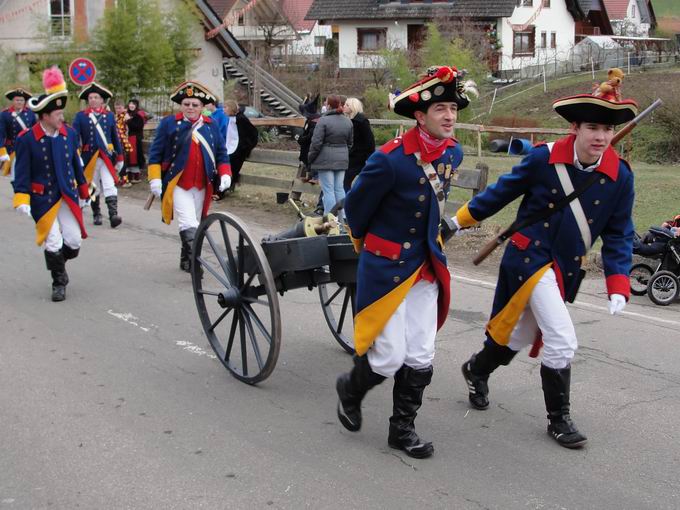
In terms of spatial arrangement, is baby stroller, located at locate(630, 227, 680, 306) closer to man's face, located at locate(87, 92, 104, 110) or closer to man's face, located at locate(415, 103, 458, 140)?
man's face, located at locate(415, 103, 458, 140)

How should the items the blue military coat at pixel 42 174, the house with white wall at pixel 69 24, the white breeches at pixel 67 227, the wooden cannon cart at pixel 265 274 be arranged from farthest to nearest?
the house with white wall at pixel 69 24
the white breeches at pixel 67 227
the blue military coat at pixel 42 174
the wooden cannon cart at pixel 265 274

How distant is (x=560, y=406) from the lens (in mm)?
4996

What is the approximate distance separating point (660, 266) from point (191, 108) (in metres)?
4.67

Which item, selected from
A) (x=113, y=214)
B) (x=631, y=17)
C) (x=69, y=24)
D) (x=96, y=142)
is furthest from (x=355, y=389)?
(x=631, y=17)

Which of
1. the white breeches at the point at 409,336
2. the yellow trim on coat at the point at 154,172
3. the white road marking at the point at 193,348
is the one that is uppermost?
the yellow trim on coat at the point at 154,172

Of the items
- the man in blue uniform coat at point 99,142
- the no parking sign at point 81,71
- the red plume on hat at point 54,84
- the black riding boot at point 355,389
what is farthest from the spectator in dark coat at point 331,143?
the no parking sign at point 81,71

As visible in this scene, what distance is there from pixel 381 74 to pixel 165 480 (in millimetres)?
33333

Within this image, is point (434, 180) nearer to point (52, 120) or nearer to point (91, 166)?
point (52, 120)

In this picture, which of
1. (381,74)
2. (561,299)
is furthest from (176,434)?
(381,74)

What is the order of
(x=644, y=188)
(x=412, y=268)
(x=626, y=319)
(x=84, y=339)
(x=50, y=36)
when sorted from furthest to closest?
(x=50, y=36) → (x=644, y=188) → (x=626, y=319) → (x=84, y=339) → (x=412, y=268)

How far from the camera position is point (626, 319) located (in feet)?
26.0

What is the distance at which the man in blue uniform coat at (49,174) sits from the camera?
8539 mm

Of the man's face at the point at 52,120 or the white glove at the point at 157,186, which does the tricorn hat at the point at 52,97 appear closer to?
the man's face at the point at 52,120

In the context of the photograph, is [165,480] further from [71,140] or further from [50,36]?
[50,36]
